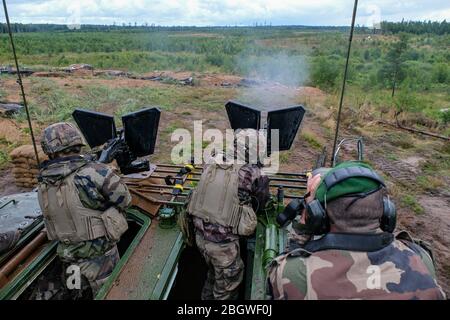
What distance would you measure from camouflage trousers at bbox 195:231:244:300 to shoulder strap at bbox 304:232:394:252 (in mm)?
1491

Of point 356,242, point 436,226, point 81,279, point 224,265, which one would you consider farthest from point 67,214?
point 436,226

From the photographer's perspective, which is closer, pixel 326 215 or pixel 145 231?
pixel 326 215

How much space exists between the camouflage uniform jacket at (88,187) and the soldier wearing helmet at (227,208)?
64 cm

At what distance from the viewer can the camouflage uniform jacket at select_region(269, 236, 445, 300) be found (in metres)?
1.69

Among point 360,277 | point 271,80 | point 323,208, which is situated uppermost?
point 323,208

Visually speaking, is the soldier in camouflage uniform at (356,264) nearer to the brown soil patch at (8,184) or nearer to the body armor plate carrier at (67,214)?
the body armor plate carrier at (67,214)

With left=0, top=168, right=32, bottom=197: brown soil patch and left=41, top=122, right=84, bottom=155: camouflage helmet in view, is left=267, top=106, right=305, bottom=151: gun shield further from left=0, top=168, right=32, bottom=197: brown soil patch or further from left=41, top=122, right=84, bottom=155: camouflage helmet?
left=0, top=168, right=32, bottom=197: brown soil patch

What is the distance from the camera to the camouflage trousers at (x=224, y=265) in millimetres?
3174

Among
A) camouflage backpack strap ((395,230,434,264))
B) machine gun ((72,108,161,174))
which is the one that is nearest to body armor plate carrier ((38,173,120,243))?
machine gun ((72,108,161,174))

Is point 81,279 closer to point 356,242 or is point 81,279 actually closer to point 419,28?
point 356,242

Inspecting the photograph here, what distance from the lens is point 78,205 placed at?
293cm

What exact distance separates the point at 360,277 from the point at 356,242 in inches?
6.1

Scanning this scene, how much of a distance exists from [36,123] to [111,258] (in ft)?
37.1

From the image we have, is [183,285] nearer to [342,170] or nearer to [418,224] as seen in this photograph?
[342,170]
